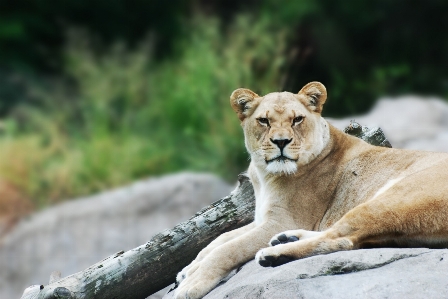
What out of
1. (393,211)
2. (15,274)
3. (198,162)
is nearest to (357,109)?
(198,162)

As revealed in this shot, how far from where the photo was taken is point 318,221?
4.45 m

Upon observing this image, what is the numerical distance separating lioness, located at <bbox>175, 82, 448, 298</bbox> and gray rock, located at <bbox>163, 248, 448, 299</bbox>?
14 centimetres

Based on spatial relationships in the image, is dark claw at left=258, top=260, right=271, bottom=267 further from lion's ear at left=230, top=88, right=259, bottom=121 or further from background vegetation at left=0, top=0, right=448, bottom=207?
background vegetation at left=0, top=0, right=448, bottom=207

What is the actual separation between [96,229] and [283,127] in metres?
5.08

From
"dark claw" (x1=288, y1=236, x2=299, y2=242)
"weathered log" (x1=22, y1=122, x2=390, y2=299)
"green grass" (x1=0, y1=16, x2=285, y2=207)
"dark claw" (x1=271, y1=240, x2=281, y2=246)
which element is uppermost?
"green grass" (x1=0, y1=16, x2=285, y2=207)

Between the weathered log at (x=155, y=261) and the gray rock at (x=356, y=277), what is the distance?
117 centimetres

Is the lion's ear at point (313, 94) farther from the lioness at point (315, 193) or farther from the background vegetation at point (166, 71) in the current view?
the background vegetation at point (166, 71)

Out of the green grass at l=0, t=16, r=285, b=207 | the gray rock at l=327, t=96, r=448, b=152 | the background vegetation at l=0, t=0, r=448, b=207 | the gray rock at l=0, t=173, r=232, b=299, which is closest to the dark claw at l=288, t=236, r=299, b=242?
the gray rock at l=327, t=96, r=448, b=152

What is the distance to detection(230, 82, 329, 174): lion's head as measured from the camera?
439cm

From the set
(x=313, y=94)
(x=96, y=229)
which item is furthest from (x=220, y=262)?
(x=96, y=229)

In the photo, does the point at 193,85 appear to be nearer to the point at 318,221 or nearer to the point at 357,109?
the point at 357,109

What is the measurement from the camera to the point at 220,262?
4168mm

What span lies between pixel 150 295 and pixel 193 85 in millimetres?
6120

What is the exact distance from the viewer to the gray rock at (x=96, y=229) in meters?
8.92
